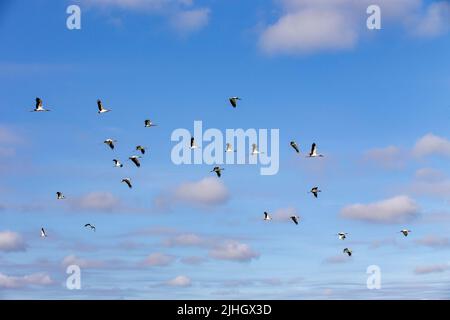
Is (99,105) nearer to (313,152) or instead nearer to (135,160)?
(135,160)

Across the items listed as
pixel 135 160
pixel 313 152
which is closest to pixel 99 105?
pixel 135 160

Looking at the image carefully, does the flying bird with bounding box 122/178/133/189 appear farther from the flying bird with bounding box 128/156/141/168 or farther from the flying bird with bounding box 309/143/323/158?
the flying bird with bounding box 309/143/323/158

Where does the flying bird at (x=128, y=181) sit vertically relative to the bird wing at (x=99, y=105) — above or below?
below

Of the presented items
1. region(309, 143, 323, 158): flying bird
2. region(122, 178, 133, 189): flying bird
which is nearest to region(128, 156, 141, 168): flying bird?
region(122, 178, 133, 189): flying bird

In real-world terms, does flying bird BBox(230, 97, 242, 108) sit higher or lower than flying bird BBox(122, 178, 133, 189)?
higher

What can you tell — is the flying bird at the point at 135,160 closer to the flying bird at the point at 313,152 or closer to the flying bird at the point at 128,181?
the flying bird at the point at 128,181

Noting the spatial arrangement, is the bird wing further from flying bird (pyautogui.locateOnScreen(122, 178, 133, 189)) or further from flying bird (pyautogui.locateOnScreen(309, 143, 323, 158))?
flying bird (pyautogui.locateOnScreen(309, 143, 323, 158))

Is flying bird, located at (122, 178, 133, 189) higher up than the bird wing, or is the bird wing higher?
the bird wing

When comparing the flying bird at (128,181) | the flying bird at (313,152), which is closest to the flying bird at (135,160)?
the flying bird at (128,181)
